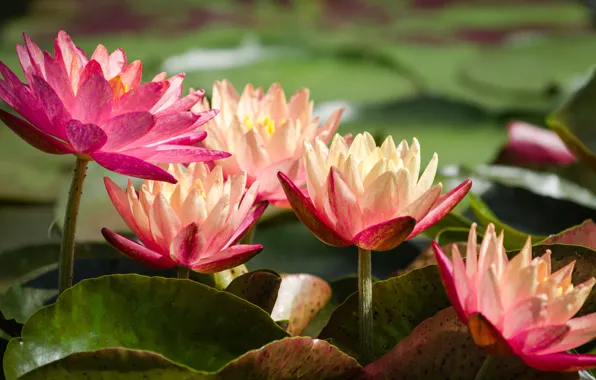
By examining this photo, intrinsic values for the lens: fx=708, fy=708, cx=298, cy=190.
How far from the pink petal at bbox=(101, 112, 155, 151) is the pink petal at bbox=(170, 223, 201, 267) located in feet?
0.22

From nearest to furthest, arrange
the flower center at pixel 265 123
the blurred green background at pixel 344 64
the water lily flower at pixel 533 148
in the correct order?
the flower center at pixel 265 123 → the water lily flower at pixel 533 148 → the blurred green background at pixel 344 64

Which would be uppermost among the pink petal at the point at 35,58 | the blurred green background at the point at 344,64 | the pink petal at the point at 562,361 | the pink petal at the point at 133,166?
the pink petal at the point at 35,58

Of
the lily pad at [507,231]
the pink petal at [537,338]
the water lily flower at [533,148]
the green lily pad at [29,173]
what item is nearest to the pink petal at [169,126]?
the pink petal at [537,338]

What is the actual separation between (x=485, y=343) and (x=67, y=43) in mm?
335

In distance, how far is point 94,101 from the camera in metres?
0.44

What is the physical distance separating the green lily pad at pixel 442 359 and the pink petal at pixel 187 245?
133mm

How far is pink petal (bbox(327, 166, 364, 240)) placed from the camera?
430 millimetres

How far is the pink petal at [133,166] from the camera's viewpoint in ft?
A: 1.43

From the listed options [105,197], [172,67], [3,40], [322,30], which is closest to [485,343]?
[105,197]

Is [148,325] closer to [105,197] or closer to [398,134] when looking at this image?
[105,197]

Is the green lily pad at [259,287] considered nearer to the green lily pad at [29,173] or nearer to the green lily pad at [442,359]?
the green lily pad at [442,359]

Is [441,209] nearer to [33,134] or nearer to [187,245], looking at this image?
[187,245]

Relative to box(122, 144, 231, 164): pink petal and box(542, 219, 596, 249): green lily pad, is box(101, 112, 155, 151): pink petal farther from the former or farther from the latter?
box(542, 219, 596, 249): green lily pad

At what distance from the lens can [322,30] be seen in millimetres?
3250
